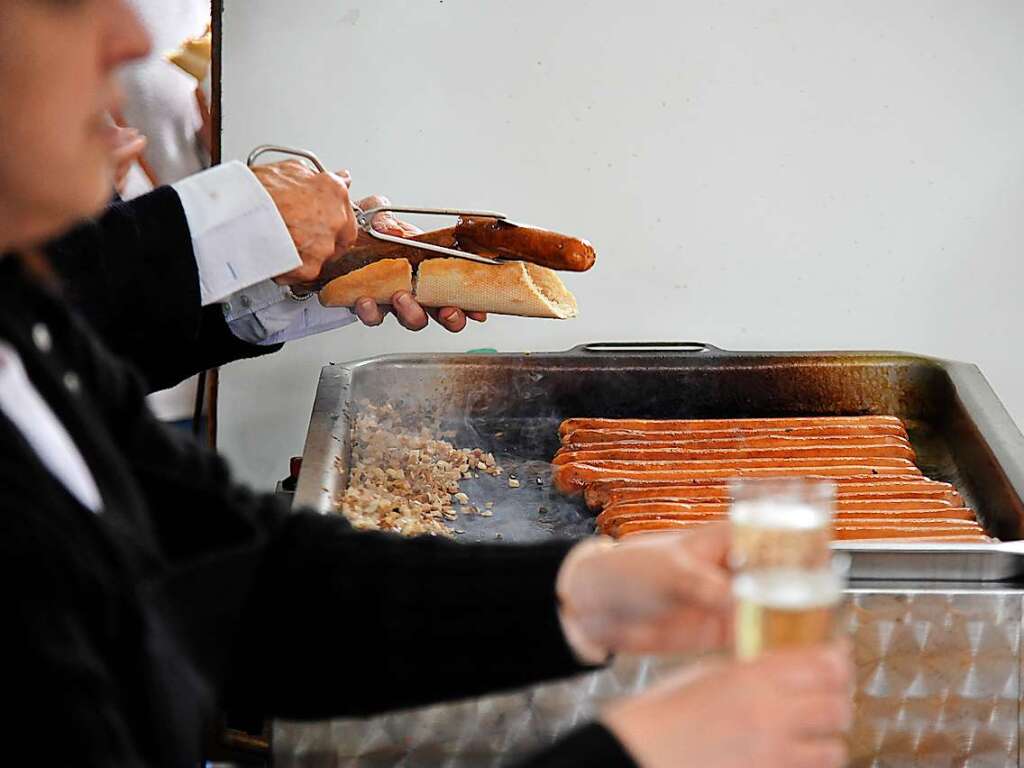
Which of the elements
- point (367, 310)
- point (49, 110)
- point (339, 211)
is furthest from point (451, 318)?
point (49, 110)

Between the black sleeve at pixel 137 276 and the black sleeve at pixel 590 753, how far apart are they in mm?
1413

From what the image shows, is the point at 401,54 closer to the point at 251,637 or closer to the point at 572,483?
the point at 572,483

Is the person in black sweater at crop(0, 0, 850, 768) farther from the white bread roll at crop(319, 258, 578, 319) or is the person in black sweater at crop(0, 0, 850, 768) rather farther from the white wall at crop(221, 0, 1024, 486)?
the white wall at crop(221, 0, 1024, 486)

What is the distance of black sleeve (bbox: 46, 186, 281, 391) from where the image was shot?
2.09m

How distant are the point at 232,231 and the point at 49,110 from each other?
4.21ft

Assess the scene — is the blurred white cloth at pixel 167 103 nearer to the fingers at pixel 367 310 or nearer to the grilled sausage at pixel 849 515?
the fingers at pixel 367 310

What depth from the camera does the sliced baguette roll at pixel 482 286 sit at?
2.65 meters

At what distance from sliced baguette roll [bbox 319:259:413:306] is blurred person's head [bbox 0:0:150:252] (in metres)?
1.63

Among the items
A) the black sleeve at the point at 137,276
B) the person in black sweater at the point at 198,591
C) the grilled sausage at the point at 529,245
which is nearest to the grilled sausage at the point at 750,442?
the grilled sausage at the point at 529,245

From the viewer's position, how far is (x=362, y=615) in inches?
50.5

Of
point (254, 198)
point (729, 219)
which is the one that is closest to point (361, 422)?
point (254, 198)

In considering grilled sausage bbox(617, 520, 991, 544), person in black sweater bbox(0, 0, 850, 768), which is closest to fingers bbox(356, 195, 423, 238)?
grilled sausage bbox(617, 520, 991, 544)

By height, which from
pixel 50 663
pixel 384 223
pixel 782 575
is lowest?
pixel 384 223

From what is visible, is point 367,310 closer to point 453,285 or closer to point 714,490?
point 453,285
